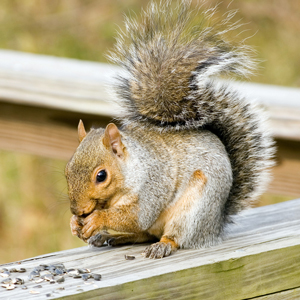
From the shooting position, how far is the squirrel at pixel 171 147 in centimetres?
177

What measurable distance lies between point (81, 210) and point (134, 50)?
2.11 ft

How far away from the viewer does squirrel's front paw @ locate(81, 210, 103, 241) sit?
1.74 metres

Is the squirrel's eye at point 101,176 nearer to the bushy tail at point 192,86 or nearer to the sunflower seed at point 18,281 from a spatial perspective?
the bushy tail at point 192,86

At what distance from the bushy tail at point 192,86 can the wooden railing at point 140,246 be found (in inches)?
3.7

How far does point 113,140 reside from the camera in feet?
6.01

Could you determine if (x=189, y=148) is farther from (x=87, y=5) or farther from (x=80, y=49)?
(x=87, y=5)

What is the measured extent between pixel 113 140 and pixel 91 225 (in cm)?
27

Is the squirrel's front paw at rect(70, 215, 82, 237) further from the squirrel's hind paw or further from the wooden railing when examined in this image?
Result: the squirrel's hind paw

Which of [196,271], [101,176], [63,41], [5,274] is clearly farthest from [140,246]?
[63,41]

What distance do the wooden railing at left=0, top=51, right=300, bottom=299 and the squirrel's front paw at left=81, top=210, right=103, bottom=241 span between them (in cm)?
4

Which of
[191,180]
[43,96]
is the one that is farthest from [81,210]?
[43,96]

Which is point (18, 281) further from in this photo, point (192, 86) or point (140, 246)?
point (192, 86)

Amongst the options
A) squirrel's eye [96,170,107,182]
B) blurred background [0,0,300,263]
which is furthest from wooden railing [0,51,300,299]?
Result: blurred background [0,0,300,263]

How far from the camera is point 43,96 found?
243 centimetres
